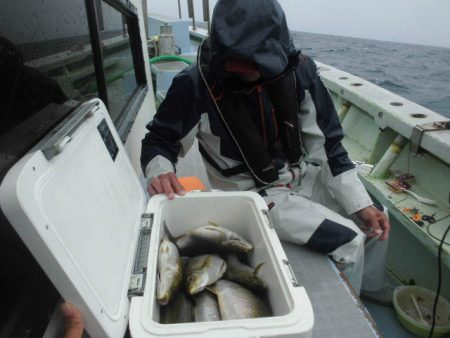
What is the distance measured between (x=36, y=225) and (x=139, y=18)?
11.6 feet

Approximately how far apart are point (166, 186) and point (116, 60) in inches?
76.4

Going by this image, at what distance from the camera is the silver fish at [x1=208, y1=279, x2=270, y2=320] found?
1128 millimetres

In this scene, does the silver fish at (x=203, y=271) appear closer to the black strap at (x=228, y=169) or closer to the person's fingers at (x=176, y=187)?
the person's fingers at (x=176, y=187)

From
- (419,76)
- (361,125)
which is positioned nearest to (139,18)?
(361,125)

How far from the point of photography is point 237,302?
1.17 meters

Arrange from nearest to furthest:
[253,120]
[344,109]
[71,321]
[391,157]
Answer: [71,321] < [253,120] < [391,157] < [344,109]

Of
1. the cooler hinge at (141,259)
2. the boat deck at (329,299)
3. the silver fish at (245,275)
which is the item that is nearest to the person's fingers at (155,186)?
the cooler hinge at (141,259)

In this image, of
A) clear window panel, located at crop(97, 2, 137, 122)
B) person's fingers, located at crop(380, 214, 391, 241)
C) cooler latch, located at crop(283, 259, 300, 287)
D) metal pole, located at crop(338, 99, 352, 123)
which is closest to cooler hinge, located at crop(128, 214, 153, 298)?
cooler latch, located at crop(283, 259, 300, 287)

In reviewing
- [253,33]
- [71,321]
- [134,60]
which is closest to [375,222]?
[253,33]

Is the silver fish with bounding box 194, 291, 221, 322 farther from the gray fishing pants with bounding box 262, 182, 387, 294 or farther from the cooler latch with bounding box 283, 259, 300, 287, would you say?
the gray fishing pants with bounding box 262, 182, 387, 294

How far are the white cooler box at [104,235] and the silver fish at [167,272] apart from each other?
0.06 m

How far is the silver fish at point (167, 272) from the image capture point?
1.13 m

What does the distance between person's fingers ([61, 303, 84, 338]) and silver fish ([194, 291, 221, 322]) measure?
48cm

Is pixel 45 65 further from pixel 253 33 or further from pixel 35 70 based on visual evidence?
pixel 253 33
